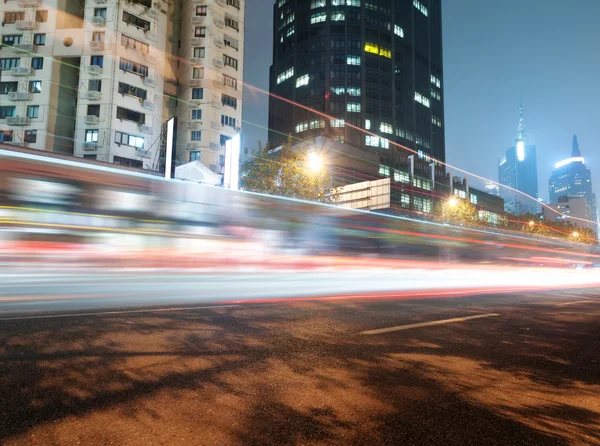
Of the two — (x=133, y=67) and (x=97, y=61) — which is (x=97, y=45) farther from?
(x=133, y=67)

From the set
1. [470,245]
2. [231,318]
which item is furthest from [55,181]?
[470,245]

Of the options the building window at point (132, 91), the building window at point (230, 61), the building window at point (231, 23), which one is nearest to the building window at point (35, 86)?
the building window at point (132, 91)

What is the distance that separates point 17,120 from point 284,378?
41392mm

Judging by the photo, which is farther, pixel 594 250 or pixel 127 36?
pixel 127 36

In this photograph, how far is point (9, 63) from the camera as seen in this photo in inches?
1438

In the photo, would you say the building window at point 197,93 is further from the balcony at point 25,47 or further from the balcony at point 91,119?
the balcony at point 25,47

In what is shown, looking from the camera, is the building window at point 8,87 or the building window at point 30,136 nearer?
the building window at point 30,136

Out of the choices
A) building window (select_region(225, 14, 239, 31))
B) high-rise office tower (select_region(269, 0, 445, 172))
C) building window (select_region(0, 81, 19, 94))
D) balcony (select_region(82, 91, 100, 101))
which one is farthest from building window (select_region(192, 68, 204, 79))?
high-rise office tower (select_region(269, 0, 445, 172))

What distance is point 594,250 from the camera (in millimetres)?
31344

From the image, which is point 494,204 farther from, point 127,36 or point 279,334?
point 279,334

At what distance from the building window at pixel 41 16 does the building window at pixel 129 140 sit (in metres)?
13.4

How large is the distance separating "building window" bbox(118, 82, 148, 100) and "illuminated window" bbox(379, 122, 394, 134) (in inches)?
2210

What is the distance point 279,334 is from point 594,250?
34505 mm

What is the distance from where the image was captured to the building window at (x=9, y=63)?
36375mm
